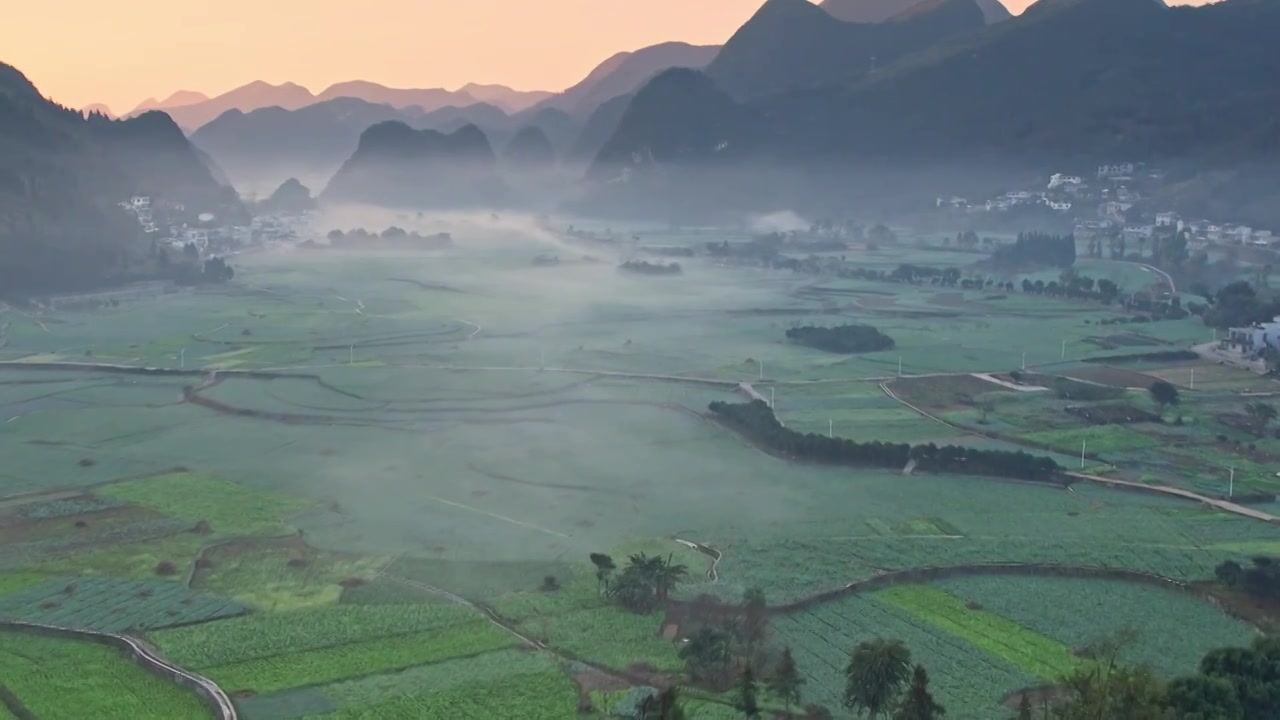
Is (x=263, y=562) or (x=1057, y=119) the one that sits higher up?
(x=1057, y=119)

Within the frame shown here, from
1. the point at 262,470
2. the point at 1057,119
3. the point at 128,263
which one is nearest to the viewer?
the point at 262,470

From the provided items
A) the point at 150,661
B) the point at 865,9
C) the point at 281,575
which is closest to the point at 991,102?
the point at 865,9

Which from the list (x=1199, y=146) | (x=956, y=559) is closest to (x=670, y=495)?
(x=956, y=559)

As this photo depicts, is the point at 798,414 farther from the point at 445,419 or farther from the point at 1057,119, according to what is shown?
the point at 1057,119

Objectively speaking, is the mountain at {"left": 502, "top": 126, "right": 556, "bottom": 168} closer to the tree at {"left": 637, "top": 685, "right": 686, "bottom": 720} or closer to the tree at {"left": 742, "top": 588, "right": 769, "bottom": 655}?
the tree at {"left": 742, "top": 588, "right": 769, "bottom": 655}

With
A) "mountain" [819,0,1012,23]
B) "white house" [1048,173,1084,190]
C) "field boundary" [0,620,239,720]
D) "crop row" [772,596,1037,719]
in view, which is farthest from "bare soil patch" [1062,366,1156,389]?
"mountain" [819,0,1012,23]

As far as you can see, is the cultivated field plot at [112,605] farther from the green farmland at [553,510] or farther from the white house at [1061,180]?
the white house at [1061,180]
